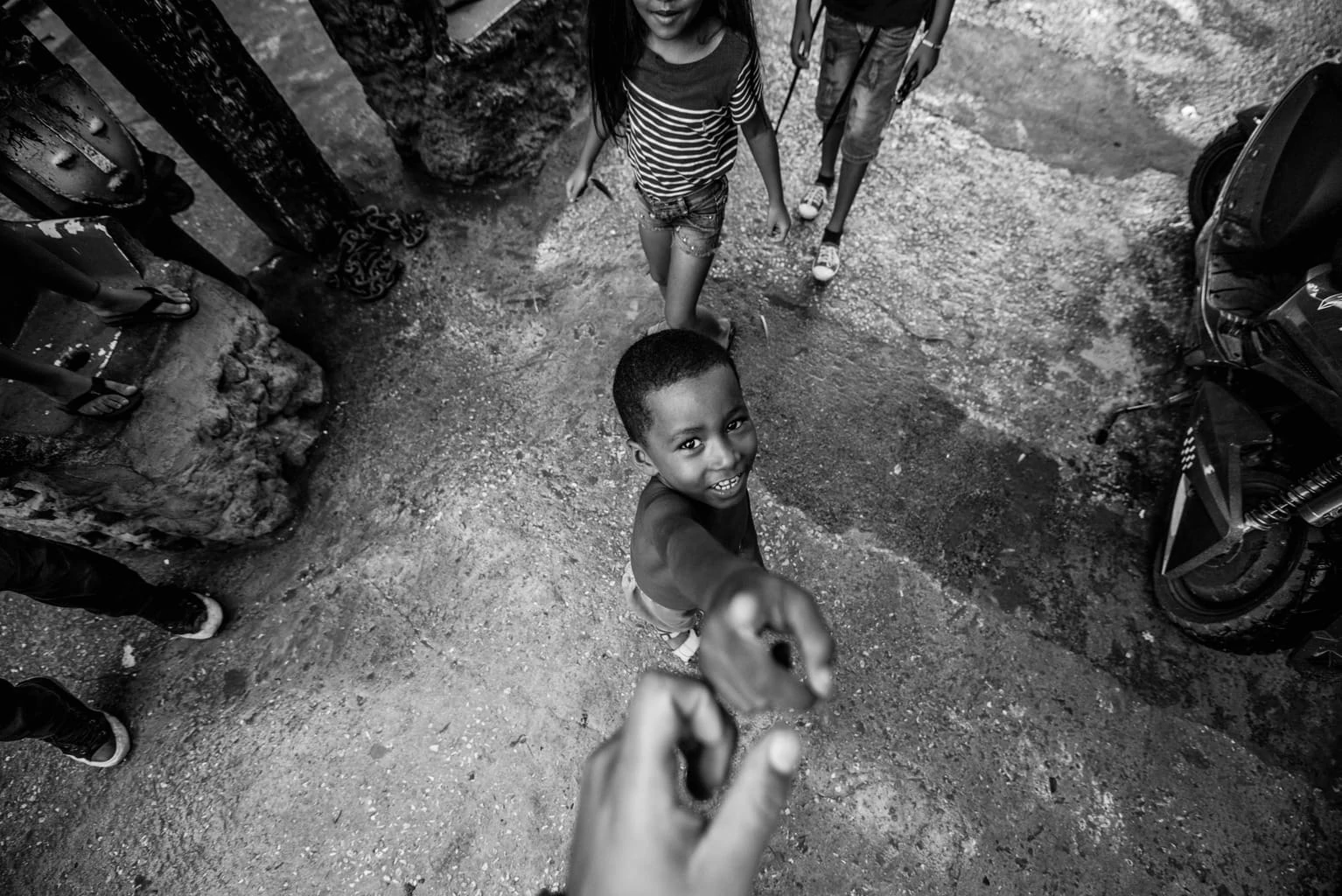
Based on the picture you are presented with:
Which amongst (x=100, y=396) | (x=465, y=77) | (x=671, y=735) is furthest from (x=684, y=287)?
(x=100, y=396)

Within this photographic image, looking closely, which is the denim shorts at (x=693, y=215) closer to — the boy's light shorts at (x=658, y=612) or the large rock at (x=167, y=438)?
the boy's light shorts at (x=658, y=612)

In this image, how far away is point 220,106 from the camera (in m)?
2.59

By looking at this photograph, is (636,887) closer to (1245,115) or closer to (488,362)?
(488,362)

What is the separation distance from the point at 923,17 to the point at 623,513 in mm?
2291

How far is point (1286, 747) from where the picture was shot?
2160mm

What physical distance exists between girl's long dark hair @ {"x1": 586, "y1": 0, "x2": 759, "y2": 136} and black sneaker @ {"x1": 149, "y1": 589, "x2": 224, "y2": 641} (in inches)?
94.1

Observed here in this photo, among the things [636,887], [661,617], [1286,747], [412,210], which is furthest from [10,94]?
[1286,747]

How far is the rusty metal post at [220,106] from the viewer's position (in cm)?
228

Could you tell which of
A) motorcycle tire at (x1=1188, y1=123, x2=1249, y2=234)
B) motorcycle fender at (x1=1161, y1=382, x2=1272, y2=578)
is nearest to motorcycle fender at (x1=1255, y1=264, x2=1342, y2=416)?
motorcycle fender at (x1=1161, y1=382, x2=1272, y2=578)

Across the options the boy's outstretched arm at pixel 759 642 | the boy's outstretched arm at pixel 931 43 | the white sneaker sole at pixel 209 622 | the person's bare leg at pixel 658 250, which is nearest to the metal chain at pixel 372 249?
the person's bare leg at pixel 658 250

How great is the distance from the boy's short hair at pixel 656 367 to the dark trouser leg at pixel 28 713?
2071 mm

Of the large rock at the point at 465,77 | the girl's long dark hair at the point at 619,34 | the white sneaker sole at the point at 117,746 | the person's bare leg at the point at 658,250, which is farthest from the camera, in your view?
the large rock at the point at 465,77

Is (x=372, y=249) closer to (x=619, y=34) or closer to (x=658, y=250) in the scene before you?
(x=658, y=250)

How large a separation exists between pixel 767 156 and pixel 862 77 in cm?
72
